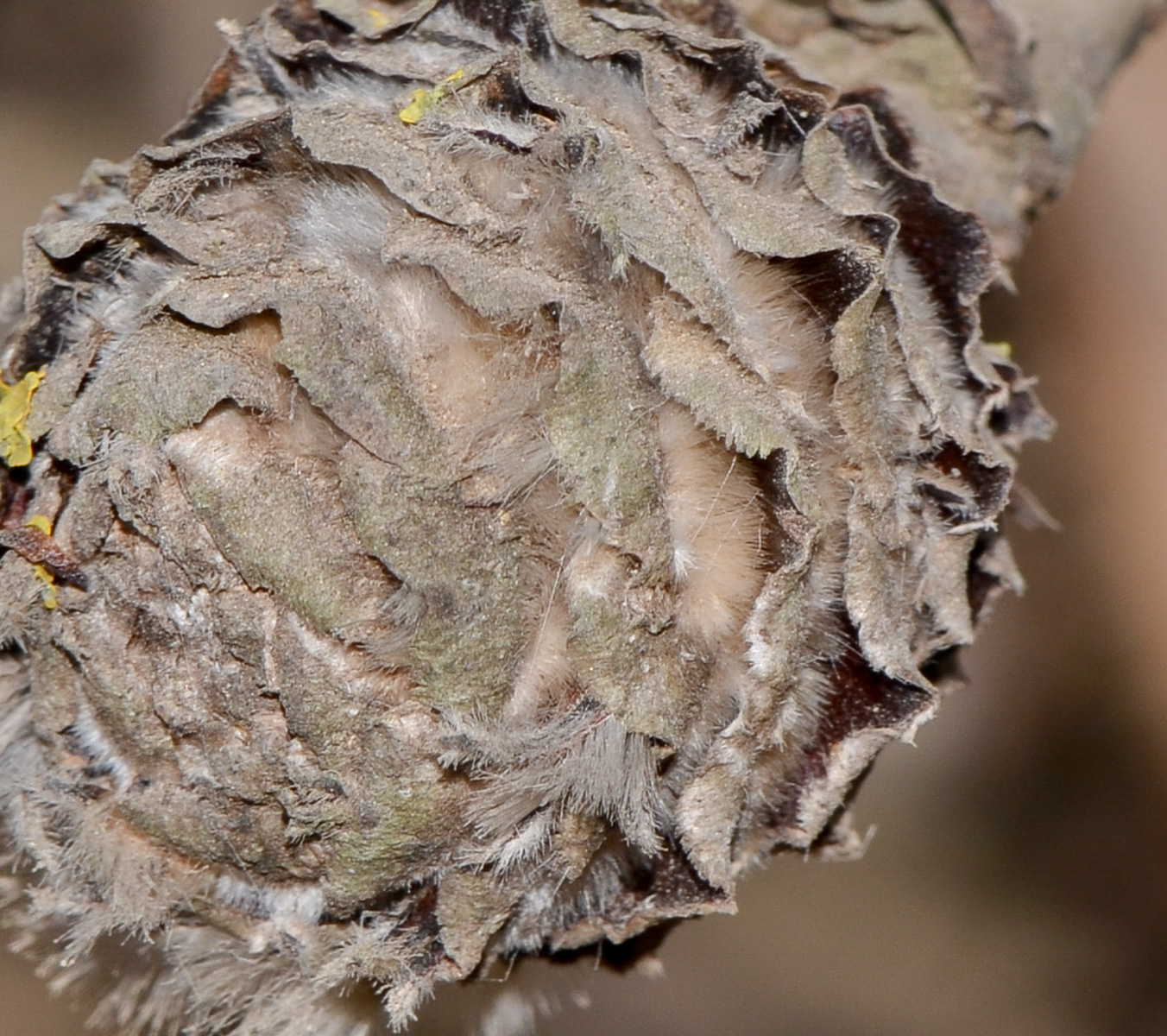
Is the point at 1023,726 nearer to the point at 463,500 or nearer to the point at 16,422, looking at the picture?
the point at 463,500

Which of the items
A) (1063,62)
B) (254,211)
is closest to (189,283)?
(254,211)

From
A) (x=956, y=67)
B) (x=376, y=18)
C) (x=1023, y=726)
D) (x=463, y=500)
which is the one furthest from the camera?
(x=1023, y=726)

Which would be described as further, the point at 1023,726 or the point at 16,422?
the point at 1023,726

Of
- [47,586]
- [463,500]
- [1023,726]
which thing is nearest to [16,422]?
[47,586]

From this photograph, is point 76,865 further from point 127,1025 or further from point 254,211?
point 254,211

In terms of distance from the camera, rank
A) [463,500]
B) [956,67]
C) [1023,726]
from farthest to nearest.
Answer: [1023,726] < [956,67] < [463,500]

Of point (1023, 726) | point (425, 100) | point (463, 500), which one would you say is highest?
point (425, 100)

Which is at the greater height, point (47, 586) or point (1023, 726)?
point (47, 586)

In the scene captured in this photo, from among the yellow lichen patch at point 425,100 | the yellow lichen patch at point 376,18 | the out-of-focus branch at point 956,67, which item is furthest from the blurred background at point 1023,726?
the yellow lichen patch at point 425,100
